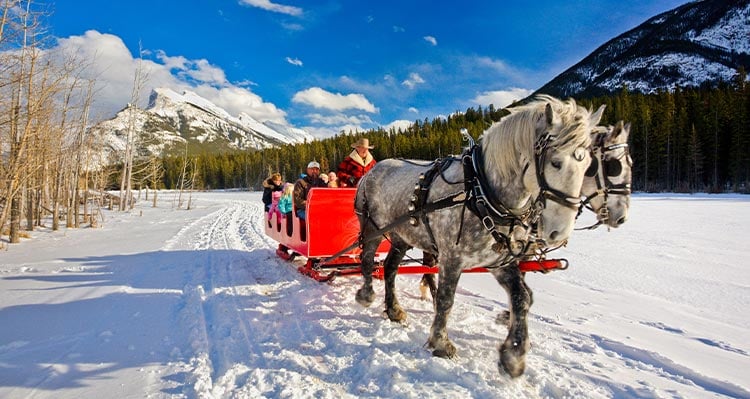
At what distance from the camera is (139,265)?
776cm

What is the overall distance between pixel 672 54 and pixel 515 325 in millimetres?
194220

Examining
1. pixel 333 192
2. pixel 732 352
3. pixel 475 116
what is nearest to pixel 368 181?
pixel 333 192

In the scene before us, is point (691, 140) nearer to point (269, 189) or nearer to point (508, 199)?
point (269, 189)

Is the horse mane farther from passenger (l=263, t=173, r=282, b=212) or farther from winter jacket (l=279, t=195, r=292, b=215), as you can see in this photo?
passenger (l=263, t=173, r=282, b=212)

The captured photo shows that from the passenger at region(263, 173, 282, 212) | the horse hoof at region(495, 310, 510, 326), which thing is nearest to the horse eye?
A: the horse hoof at region(495, 310, 510, 326)

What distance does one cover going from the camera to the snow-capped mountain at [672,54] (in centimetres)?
13238

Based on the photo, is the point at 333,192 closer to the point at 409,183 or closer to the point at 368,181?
the point at 368,181

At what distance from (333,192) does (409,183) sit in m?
2.11

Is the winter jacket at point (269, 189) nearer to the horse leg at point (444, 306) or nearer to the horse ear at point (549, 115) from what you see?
the horse leg at point (444, 306)

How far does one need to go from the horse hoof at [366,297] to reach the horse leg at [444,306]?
148 centimetres

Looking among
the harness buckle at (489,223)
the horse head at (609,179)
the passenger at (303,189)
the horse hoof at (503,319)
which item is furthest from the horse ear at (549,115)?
→ the passenger at (303,189)

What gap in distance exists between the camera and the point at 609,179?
10.3 ft

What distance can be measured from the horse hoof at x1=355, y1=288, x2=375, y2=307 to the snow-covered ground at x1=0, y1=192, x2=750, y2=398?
98 mm

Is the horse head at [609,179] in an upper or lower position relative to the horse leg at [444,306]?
upper
